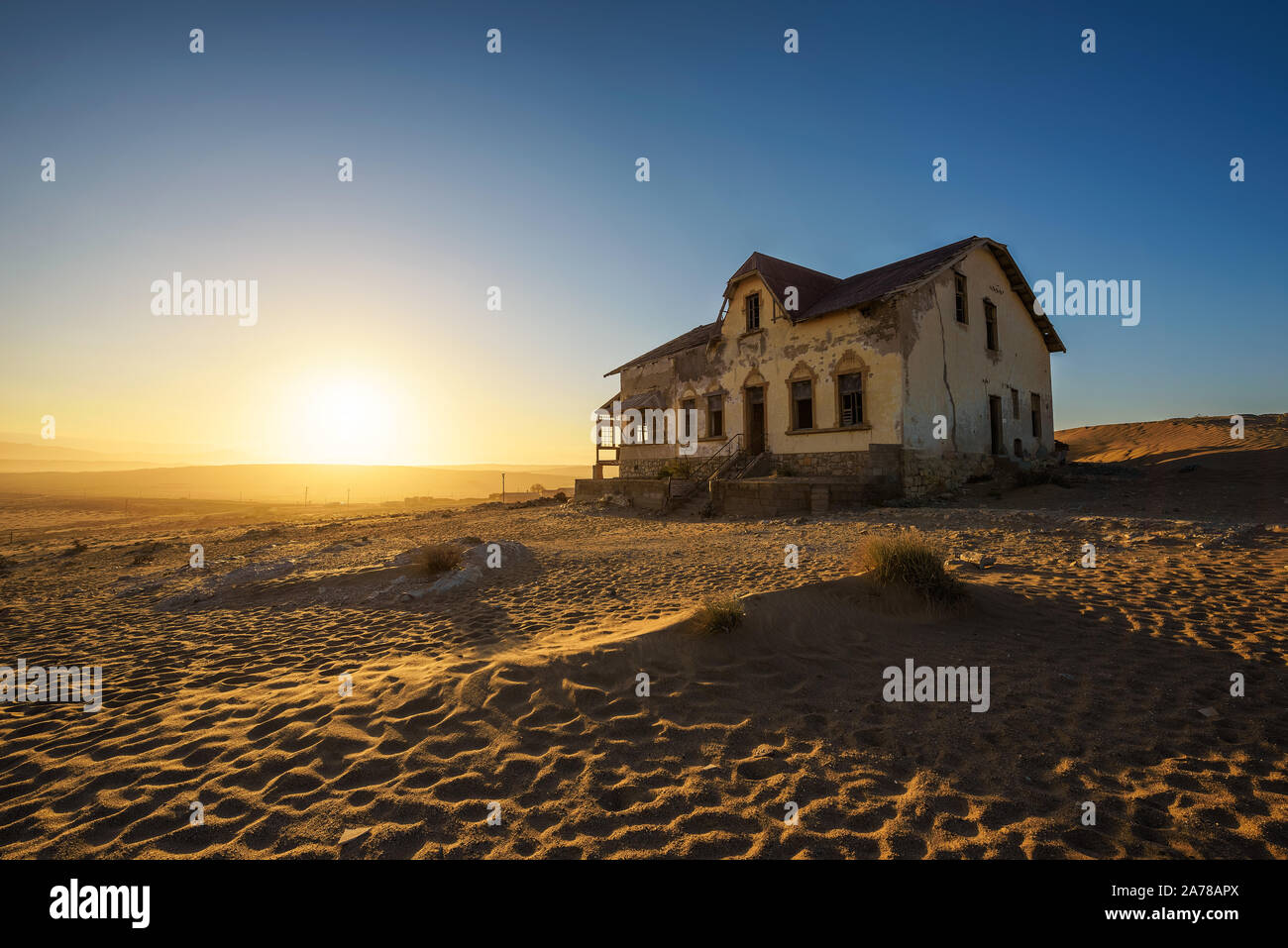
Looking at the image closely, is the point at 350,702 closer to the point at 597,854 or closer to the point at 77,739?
the point at 77,739

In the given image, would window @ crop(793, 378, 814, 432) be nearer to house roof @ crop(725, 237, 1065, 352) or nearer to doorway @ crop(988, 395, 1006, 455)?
house roof @ crop(725, 237, 1065, 352)

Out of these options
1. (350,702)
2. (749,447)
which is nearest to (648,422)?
(749,447)

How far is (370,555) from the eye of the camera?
10695mm

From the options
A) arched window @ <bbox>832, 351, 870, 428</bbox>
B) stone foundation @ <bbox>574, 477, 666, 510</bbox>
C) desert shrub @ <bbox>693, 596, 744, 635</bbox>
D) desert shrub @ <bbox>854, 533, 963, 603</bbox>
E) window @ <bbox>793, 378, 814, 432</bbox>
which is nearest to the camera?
desert shrub @ <bbox>693, 596, 744, 635</bbox>

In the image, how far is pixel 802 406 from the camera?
19.1 m

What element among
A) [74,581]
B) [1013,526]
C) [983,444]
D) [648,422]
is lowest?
[74,581]

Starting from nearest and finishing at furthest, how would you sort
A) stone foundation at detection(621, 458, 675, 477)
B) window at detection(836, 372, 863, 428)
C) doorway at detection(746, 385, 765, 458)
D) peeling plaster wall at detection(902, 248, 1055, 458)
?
1. peeling plaster wall at detection(902, 248, 1055, 458)
2. window at detection(836, 372, 863, 428)
3. doorway at detection(746, 385, 765, 458)
4. stone foundation at detection(621, 458, 675, 477)

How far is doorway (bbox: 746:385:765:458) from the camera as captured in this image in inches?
809

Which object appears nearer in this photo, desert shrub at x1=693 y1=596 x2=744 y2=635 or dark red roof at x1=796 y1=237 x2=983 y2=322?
desert shrub at x1=693 y1=596 x2=744 y2=635

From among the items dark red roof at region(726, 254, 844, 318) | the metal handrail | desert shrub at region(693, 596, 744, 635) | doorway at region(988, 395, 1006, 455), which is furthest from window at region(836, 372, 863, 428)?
desert shrub at region(693, 596, 744, 635)

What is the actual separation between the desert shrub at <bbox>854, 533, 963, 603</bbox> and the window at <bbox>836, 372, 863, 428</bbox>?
38.9 ft

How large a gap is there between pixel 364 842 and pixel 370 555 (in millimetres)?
9026

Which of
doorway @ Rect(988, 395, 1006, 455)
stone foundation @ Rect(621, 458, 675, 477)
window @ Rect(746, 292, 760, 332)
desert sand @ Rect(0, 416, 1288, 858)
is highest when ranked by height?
window @ Rect(746, 292, 760, 332)

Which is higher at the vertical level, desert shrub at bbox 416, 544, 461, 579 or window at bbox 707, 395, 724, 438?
window at bbox 707, 395, 724, 438
